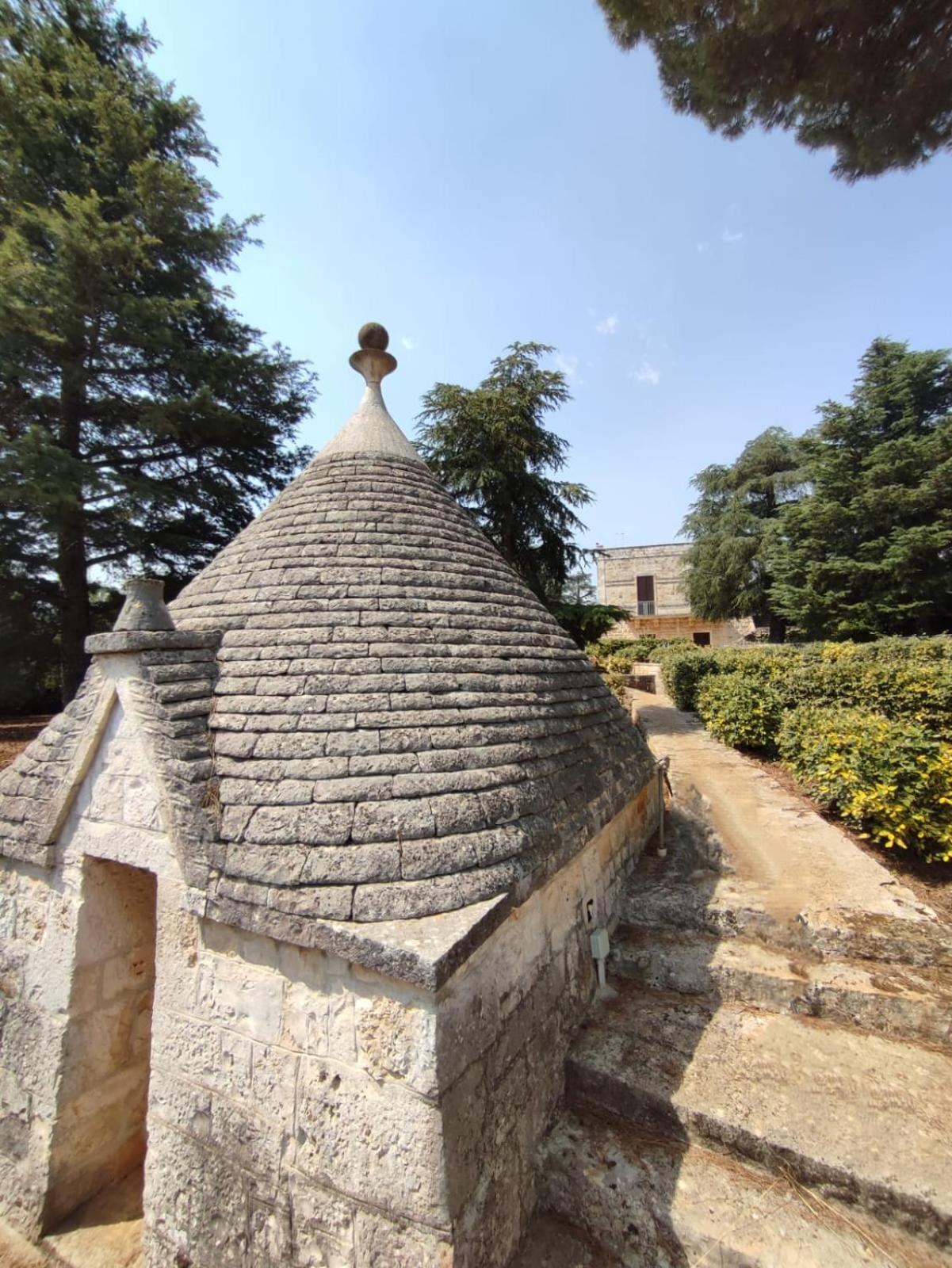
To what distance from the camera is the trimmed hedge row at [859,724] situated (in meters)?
5.17

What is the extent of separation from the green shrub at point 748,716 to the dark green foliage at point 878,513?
7.71 metres

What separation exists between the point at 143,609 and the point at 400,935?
2449mm

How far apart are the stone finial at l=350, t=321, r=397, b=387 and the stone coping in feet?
15.3

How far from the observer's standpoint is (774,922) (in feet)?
13.1

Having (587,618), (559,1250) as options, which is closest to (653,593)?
(587,618)

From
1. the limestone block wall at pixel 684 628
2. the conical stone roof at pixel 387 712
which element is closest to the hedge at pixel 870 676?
the conical stone roof at pixel 387 712

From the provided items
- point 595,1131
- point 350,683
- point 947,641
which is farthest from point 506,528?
point 595,1131

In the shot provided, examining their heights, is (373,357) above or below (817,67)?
below

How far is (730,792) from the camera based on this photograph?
719cm

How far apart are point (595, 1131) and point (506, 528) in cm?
1346

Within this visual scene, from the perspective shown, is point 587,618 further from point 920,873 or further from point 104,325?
point 104,325

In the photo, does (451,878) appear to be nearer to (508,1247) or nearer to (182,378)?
(508,1247)

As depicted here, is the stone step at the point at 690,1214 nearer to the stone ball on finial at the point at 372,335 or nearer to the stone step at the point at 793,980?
the stone step at the point at 793,980

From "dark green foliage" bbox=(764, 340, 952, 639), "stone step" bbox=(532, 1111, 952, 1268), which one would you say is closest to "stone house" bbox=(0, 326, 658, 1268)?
"stone step" bbox=(532, 1111, 952, 1268)
